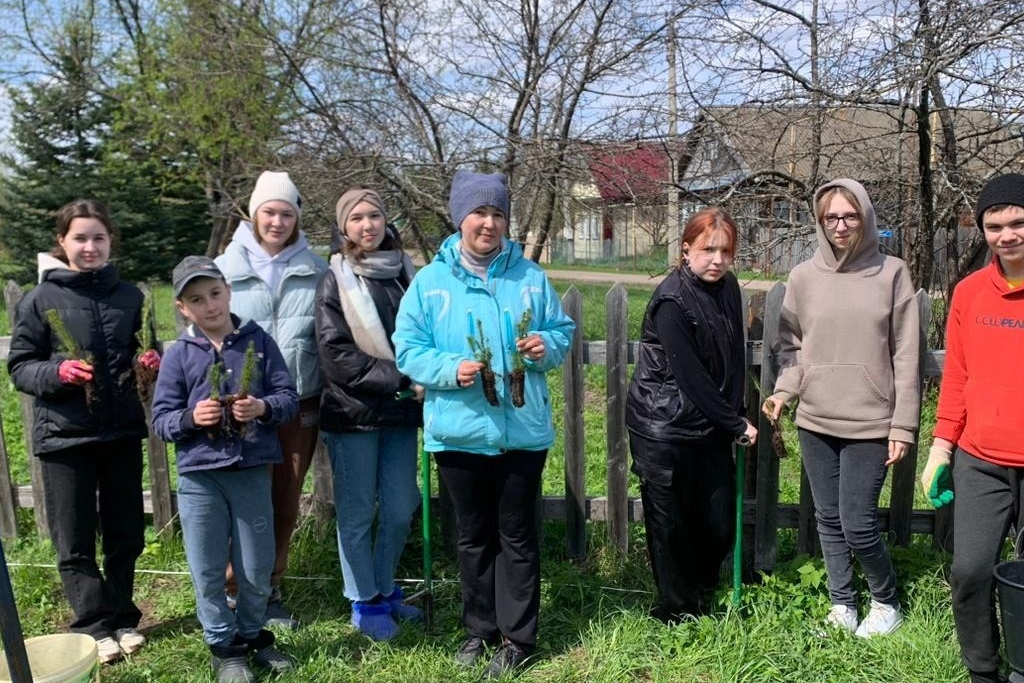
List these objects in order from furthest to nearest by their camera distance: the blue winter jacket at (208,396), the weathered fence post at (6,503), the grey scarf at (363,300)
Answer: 1. the weathered fence post at (6,503)
2. the grey scarf at (363,300)
3. the blue winter jacket at (208,396)

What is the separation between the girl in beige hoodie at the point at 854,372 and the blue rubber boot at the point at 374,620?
1.83m

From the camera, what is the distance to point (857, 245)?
9.82 ft

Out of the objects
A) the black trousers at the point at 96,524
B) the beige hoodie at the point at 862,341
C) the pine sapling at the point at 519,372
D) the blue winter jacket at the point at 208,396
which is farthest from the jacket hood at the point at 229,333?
the beige hoodie at the point at 862,341

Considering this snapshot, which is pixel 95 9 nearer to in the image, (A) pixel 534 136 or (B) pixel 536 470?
(A) pixel 534 136

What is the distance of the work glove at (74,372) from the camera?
2969mm

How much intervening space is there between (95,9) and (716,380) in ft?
63.6

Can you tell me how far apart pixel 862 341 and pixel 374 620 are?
2.27 meters

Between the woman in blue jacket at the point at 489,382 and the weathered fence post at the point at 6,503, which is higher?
the woman in blue jacket at the point at 489,382

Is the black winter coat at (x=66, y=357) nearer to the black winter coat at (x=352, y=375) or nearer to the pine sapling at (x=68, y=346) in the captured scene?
the pine sapling at (x=68, y=346)

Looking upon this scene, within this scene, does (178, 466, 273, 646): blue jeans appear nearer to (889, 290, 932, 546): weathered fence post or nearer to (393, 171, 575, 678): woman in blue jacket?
(393, 171, 575, 678): woman in blue jacket

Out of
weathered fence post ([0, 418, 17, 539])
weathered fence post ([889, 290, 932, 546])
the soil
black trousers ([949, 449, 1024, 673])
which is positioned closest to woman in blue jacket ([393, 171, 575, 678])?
the soil

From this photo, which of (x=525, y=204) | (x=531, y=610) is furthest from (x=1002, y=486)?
(x=525, y=204)

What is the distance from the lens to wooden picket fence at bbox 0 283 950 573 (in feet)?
11.8

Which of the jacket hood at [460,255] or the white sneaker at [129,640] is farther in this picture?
the white sneaker at [129,640]
